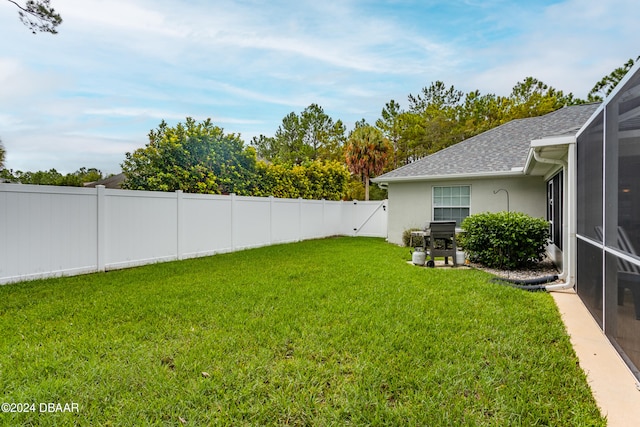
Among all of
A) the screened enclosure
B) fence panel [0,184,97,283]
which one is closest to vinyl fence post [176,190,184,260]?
fence panel [0,184,97,283]

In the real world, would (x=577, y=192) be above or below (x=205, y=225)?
above

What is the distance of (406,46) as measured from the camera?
12.0 metres

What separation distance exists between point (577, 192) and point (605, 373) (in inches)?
133

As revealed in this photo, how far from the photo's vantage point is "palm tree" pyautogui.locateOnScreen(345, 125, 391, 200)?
23.8 m

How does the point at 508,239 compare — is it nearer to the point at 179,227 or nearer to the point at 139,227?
the point at 179,227

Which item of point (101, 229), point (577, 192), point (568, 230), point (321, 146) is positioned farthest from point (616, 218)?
point (321, 146)

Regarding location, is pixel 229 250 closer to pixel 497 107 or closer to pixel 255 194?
pixel 255 194

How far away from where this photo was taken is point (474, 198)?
11852 millimetres

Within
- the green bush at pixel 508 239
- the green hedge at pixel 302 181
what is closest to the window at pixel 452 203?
the green bush at pixel 508 239

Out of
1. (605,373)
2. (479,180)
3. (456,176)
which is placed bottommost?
(605,373)

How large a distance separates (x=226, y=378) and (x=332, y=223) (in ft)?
45.3

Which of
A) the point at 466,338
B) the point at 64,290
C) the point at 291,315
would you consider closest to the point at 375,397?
the point at 466,338

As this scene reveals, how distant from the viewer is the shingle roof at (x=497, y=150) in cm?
1157

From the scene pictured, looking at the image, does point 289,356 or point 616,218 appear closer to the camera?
point 616,218
